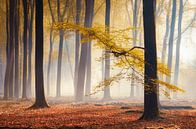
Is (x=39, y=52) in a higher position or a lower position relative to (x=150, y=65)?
higher

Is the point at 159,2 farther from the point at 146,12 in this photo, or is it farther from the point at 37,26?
the point at 146,12

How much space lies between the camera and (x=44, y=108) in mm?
19328

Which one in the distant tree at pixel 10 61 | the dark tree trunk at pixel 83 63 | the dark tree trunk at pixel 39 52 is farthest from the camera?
the distant tree at pixel 10 61

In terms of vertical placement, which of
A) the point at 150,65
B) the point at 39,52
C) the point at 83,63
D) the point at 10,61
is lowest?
the point at 150,65

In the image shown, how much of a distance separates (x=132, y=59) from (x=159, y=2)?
28.0 m

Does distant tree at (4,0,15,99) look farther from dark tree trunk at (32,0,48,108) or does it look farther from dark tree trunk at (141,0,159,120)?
dark tree trunk at (141,0,159,120)

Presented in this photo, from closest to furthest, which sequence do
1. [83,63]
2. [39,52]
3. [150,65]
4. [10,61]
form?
[150,65]
[39,52]
[83,63]
[10,61]

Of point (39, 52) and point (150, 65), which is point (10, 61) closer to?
point (39, 52)

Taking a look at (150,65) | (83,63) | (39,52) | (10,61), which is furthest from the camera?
(10,61)

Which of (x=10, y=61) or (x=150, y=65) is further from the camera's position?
(x=10, y=61)

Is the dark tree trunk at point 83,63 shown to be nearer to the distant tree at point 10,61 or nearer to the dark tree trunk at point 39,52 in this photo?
the distant tree at point 10,61

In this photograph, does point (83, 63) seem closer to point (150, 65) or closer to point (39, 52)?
point (39, 52)

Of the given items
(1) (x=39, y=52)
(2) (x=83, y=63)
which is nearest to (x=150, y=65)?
(1) (x=39, y=52)

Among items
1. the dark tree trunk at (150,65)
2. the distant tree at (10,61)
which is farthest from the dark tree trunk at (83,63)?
the dark tree trunk at (150,65)
